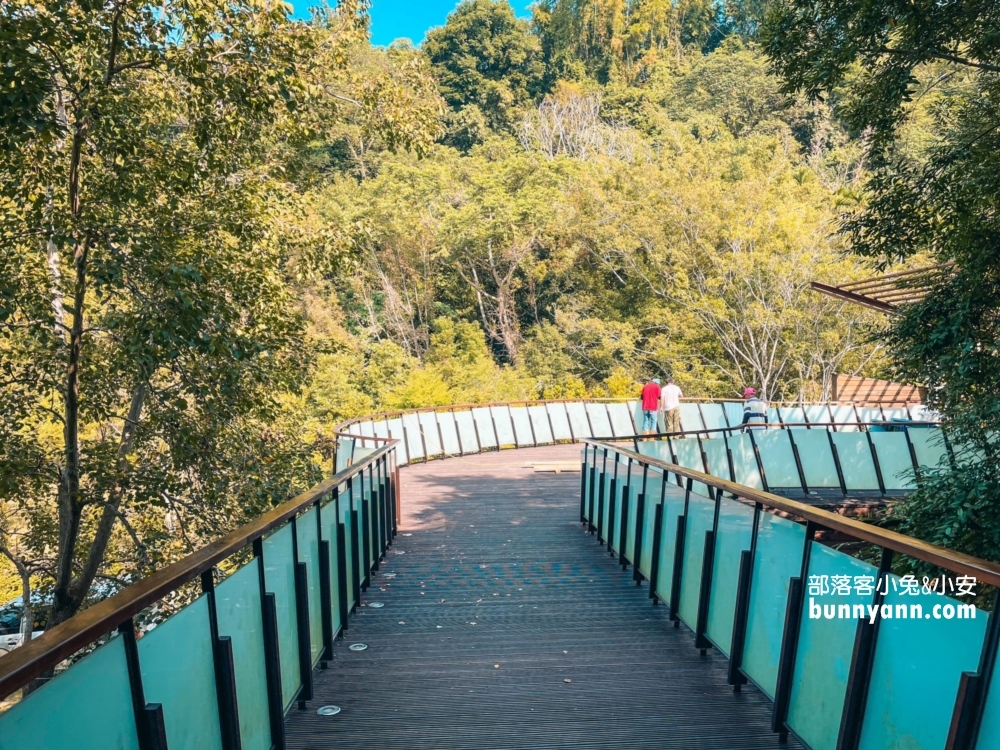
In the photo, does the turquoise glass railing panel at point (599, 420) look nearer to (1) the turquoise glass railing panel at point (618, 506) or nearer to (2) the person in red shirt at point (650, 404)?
(2) the person in red shirt at point (650, 404)

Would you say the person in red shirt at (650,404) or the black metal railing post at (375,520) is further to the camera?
the person in red shirt at (650,404)

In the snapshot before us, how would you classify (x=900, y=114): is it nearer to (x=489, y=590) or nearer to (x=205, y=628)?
(x=489, y=590)

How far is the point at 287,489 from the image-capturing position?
856 centimetres

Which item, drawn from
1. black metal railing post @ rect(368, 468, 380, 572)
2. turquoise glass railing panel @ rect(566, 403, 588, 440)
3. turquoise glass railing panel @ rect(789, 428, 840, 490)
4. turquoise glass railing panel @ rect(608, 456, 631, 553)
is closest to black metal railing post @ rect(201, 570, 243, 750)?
black metal railing post @ rect(368, 468, 380, 572)

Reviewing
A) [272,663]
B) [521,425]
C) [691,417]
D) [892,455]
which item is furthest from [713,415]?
[272,663]

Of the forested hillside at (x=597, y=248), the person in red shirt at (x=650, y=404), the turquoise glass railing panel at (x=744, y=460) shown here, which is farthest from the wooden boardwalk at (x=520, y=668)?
the forested hillside at (x=597, y=248)

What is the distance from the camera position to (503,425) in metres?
18.9

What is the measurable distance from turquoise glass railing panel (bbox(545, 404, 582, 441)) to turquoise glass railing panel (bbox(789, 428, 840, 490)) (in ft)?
26.3

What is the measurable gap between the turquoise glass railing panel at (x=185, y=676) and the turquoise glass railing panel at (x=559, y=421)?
17.2 m

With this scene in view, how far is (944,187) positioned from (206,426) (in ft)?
25.5

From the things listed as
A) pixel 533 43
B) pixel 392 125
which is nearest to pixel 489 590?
pixel 392 125

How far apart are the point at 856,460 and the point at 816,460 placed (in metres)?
0.74

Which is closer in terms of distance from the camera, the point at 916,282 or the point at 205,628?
the point at 205,628

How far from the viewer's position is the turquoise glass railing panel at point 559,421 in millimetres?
19688
